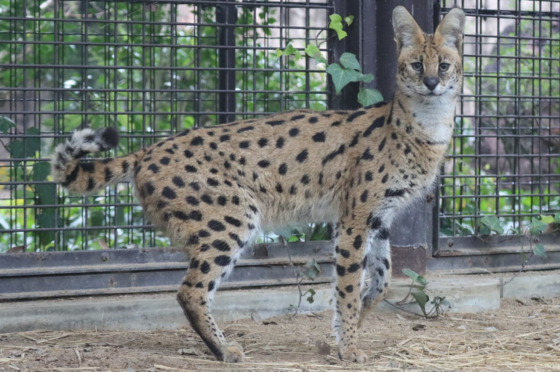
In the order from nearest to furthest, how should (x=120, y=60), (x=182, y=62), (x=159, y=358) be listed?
1. (x=159, y=358)
2. (x=120, y=60)
3. (x=182, y=62)

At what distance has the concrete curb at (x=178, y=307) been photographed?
5.03 meters

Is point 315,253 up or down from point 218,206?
down

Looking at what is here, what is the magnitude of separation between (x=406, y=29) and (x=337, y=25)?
1.00 meters

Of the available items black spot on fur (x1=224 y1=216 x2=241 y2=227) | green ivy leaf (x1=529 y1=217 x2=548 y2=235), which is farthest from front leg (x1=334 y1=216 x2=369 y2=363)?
green ivy leaf (x1=529 y1=217 x2=548 y2=235)

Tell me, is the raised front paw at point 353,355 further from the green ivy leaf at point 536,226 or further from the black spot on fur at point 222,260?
the green ivy leaf at point 536,226

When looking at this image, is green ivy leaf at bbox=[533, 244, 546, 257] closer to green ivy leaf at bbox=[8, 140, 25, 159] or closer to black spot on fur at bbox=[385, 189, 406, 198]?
black spot on fur at bbox=[385, 189, 406, 198]

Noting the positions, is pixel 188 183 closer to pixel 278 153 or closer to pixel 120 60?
pixel 278 153

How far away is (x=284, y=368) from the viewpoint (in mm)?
4219

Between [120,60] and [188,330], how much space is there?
4.00 metres

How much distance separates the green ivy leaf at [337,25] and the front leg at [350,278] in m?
1.80

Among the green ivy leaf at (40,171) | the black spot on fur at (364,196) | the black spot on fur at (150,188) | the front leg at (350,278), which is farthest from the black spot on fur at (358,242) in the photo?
the green ivy leaf at (40,171)

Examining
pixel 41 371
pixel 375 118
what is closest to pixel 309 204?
pixel 375 118

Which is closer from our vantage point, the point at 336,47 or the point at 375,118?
the point at 375,118

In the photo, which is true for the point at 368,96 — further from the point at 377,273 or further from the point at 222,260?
the point at 222,260
